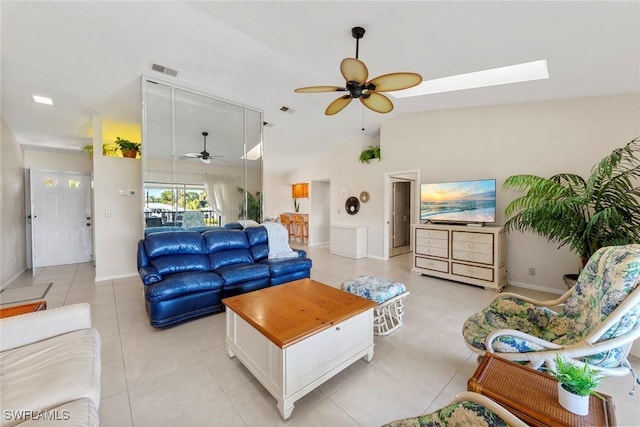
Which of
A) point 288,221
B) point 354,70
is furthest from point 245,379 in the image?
point 288,221

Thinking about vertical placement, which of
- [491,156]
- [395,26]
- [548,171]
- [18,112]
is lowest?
[548,171]

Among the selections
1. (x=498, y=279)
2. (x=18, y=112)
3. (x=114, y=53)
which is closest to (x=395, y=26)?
(x=114, y=53)

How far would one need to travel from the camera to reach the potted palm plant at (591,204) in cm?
282

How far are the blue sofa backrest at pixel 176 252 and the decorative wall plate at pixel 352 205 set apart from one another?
13.3 feet

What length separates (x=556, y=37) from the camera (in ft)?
7.98

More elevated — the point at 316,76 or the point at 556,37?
the point at 316,76

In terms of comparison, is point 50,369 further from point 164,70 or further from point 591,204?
point 591,204

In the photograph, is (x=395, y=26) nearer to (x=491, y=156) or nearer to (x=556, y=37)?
(x=556, y=37)

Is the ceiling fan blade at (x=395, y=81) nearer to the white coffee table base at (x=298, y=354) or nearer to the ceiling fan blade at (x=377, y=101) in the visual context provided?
the ceiling fan blade at (x=377, y=101)

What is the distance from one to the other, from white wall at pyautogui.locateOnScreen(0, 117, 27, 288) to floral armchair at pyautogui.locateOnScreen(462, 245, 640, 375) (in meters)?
6.62

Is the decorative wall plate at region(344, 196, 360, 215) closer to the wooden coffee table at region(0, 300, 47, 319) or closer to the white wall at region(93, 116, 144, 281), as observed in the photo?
the white wall at region(93, 116, 144, 281)

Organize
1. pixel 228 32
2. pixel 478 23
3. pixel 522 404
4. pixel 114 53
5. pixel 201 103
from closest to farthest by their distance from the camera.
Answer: pixel 522 404 → pixel 478 23 → pixel 228 32 → pixel 114 53 → pixel 201 103

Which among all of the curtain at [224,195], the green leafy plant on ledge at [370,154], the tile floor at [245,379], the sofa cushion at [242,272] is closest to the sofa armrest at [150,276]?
the tile floor at [245,379]

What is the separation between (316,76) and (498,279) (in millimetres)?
4258
